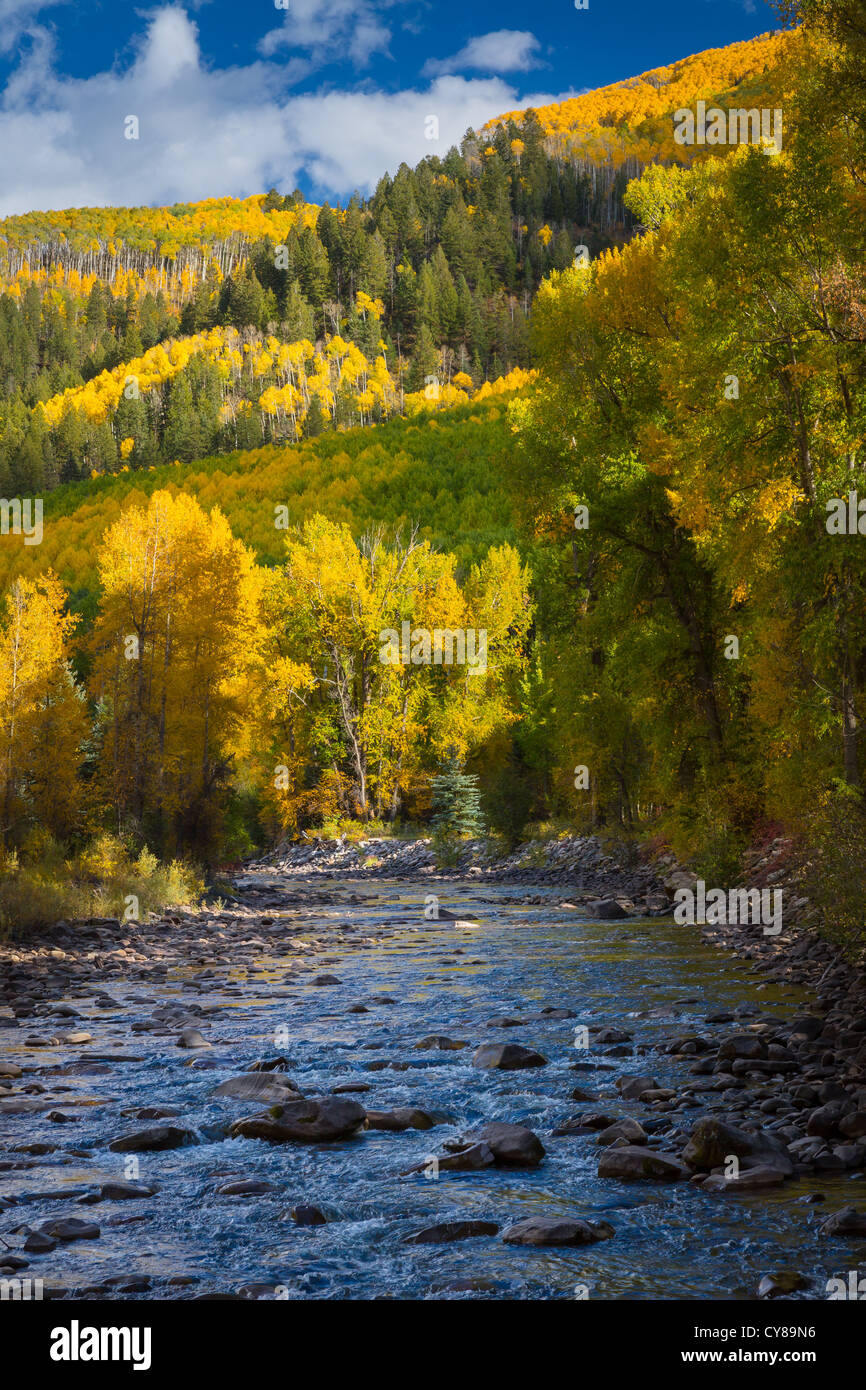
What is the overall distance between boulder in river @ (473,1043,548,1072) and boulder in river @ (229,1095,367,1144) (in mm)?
1887

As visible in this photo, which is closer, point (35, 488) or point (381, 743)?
point (381, 743)

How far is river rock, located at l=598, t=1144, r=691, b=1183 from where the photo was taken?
6.67 m

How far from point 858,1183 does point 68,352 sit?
195 metres

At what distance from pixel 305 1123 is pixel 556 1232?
272 cm

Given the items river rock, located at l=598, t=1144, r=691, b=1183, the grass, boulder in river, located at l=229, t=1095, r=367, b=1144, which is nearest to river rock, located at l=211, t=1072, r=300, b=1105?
boulder in river, located at l=229, t=1095, r=367, b=1144

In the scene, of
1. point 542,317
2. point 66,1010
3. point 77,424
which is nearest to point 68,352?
point 77,424

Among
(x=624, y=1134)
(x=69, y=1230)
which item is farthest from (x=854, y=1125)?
(x=69, y=1230)

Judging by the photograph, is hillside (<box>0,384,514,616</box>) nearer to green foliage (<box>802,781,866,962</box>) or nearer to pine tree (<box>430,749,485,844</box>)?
pine tree (<box>430,749,485,844</box>)

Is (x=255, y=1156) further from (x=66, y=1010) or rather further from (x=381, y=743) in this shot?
(x=381, y=743)

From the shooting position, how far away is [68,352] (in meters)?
180

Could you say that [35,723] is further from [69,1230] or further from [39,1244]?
[39,1244]

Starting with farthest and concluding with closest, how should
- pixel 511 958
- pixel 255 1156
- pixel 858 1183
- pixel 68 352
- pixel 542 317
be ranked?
pixel 68 352, pixel 542 317, pixel 511 958, pixel 255 1156, pixel 858 1183

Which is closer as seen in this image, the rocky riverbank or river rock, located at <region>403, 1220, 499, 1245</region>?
the rocky riverbank

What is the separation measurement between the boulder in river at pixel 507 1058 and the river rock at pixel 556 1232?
146 inches
